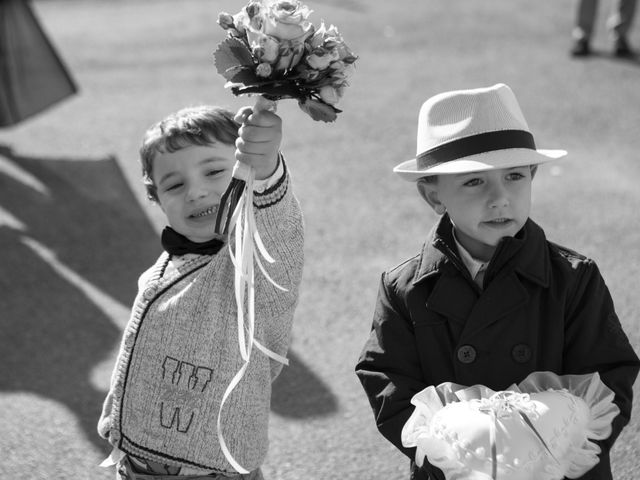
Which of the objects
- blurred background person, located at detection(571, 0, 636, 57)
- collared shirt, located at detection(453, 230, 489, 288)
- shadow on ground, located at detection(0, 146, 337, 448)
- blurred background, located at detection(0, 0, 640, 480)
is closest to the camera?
collared shirt, located at detection(453, 230, 489, 288)

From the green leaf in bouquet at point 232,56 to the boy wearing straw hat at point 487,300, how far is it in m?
0.56

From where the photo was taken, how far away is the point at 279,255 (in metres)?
2.80

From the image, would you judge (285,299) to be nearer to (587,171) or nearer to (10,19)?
(587,171)

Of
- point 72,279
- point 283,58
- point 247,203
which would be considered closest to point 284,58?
point 283,58

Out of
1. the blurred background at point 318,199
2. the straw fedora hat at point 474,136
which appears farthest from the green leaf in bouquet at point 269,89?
the blurred background at point 318,199

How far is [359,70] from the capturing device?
33.2 feet

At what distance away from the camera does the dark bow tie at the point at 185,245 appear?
3000mm

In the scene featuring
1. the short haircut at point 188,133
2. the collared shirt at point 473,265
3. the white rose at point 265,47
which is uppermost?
the white rose at point 265,47

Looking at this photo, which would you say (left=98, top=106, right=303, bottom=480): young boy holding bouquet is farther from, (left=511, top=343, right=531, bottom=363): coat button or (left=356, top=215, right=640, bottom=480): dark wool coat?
(left=511, top=343, right=531, bottom=363): coat button

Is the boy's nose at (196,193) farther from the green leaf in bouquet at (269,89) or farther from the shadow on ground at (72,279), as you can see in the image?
the shadow on ground at (72,279)

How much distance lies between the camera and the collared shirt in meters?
2.73

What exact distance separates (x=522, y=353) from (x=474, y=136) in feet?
1.91

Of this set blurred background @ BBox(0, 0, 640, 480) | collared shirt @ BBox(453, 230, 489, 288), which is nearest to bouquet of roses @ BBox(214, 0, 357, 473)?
collared shirt @ BBox(453, 230, 489, 288)

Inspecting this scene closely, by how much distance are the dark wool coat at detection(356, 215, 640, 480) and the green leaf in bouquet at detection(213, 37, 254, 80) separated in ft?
2.37
